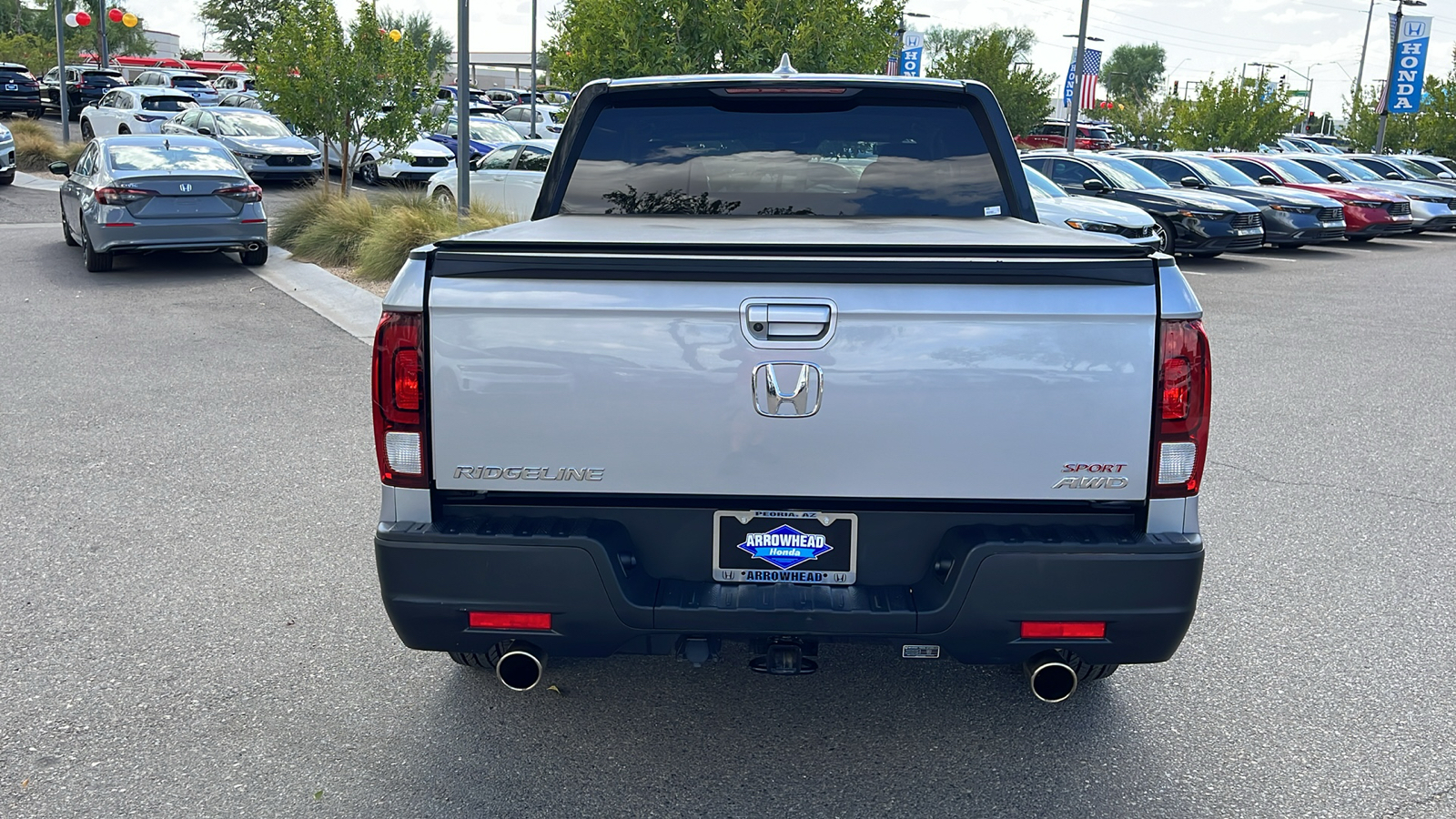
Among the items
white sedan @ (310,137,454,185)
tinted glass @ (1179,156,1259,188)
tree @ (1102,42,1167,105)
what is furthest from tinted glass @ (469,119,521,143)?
→ tree @ (1102,42,1167,105)

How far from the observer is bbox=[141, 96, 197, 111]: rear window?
95.5ft

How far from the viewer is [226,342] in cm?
1055

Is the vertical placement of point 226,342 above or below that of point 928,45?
below

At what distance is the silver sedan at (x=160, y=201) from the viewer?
13.7 meters

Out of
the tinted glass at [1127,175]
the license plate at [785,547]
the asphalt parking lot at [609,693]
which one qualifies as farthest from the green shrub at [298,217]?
the license plate at [785,547]

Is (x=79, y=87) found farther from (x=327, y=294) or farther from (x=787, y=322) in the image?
(x=787, y=322)

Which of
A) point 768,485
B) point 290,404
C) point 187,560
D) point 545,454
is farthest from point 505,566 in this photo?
point 290,404

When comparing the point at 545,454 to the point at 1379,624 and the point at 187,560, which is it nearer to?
the point at 187,560

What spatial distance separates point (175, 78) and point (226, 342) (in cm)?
3424

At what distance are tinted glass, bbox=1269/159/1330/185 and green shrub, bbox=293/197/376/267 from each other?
691 inches

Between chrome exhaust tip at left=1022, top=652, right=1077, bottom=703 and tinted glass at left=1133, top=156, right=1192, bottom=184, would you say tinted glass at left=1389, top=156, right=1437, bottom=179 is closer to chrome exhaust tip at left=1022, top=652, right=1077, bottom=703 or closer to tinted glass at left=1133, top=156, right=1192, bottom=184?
tinted glass at left=1133, top=156, right=1192, bottom=184

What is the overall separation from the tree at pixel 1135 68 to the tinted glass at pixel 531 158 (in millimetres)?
121550

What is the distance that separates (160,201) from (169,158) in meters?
0.82

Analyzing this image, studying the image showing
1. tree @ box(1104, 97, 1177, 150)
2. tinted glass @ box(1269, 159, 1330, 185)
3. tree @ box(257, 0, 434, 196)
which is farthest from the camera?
tree @ box(1104, 97, 1177, 150)
